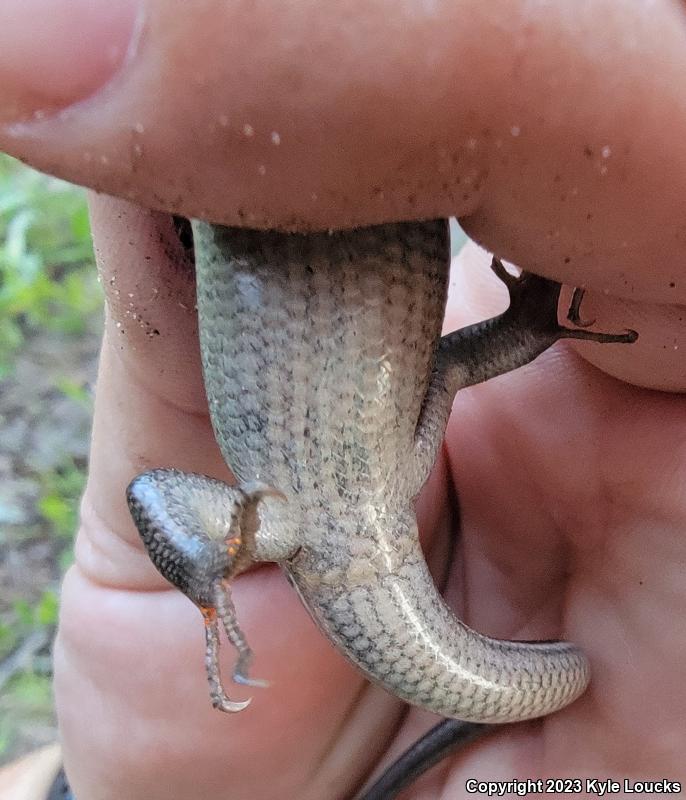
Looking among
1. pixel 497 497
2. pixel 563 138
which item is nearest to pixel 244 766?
pixel 497 497

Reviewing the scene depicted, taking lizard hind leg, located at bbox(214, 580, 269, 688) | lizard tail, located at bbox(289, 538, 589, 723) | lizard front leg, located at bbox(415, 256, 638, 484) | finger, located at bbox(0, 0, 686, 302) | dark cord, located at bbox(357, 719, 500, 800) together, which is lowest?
dark cord, located at bbox(357, 719, 500, 800)

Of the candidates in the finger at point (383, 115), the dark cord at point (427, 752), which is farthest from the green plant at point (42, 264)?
the finger at point (383, 115)

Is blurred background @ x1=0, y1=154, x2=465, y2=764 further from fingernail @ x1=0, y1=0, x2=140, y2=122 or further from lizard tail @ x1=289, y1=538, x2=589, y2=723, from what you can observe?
fingernail @ x1=0, y1=0, x2=140, y2=122

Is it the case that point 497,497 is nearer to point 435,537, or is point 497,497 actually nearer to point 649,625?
point 435,537

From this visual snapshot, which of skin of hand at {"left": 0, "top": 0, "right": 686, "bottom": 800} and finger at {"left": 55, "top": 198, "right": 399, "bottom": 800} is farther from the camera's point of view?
finger at {"left": 55, "top": 198, "right": 399, "bottom": 800}

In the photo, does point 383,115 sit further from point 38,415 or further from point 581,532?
point 38,415

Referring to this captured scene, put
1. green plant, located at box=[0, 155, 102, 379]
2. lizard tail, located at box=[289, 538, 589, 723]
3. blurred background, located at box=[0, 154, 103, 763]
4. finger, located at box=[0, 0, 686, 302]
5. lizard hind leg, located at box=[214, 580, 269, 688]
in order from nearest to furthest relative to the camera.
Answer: finger, located at box=[0, 0, 686, 302], lizard hind leg, located at box=[214, 580, 269, 688], lizard tail, located at box=[289, 538, 589, 723], blurred background, located at box=[0, 154, 103, 763], green plant, located at box=[0, 155, 102, 379]

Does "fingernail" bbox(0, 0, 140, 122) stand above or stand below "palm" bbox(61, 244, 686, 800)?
above

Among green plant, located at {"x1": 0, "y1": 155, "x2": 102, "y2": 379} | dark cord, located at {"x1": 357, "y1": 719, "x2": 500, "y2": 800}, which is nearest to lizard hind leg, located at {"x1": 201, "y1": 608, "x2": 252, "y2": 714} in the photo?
dark cord, located at {"x1": 357, "y1": 719, "x2": 500, "y2": 800}
